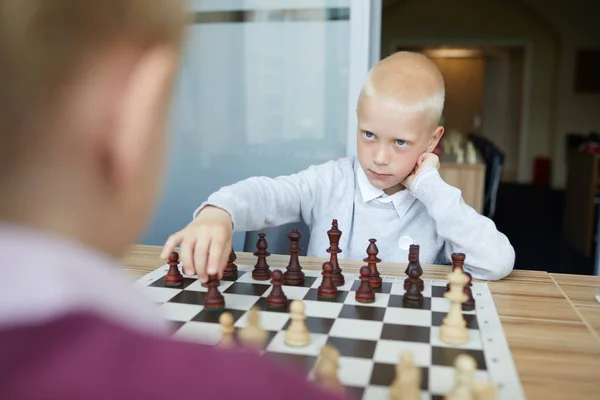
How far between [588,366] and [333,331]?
0.37 metres

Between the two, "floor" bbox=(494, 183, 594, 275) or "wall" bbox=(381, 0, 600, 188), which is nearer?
"floor" bbox=(494, 183, 594, 275)

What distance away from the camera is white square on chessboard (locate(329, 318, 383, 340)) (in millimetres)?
923

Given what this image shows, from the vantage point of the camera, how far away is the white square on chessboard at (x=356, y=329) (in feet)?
3.03

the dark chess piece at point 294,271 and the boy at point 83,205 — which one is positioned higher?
the boy at point 83,205

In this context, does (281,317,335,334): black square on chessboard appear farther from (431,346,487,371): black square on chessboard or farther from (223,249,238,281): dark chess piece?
(223,249,238,281): dark chess piece

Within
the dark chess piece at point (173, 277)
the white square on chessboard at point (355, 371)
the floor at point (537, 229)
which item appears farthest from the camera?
the floor at point (537, 229)

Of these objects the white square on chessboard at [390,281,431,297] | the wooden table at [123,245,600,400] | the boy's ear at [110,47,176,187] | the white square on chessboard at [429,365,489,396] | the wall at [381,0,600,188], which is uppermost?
the wall at [381,0,600,188]

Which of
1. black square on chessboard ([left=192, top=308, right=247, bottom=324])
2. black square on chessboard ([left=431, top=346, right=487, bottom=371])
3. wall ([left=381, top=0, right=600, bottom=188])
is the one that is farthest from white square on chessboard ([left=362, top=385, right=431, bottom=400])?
wall ([left=381, top=0, right=600, bottom=188])

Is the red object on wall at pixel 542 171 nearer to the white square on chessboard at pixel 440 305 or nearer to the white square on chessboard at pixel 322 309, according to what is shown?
the white square on chessboard at pixel 440 305

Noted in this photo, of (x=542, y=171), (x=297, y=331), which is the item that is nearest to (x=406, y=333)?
(x=297, y=331)

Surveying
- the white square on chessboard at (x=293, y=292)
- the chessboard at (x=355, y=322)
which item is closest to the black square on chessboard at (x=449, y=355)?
the chessboard at (x=355, y=322)

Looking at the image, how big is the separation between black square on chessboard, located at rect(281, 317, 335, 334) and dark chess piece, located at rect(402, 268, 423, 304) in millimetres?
170

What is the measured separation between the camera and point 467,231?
137cm

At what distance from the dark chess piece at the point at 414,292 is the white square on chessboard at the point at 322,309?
0.40 ft
